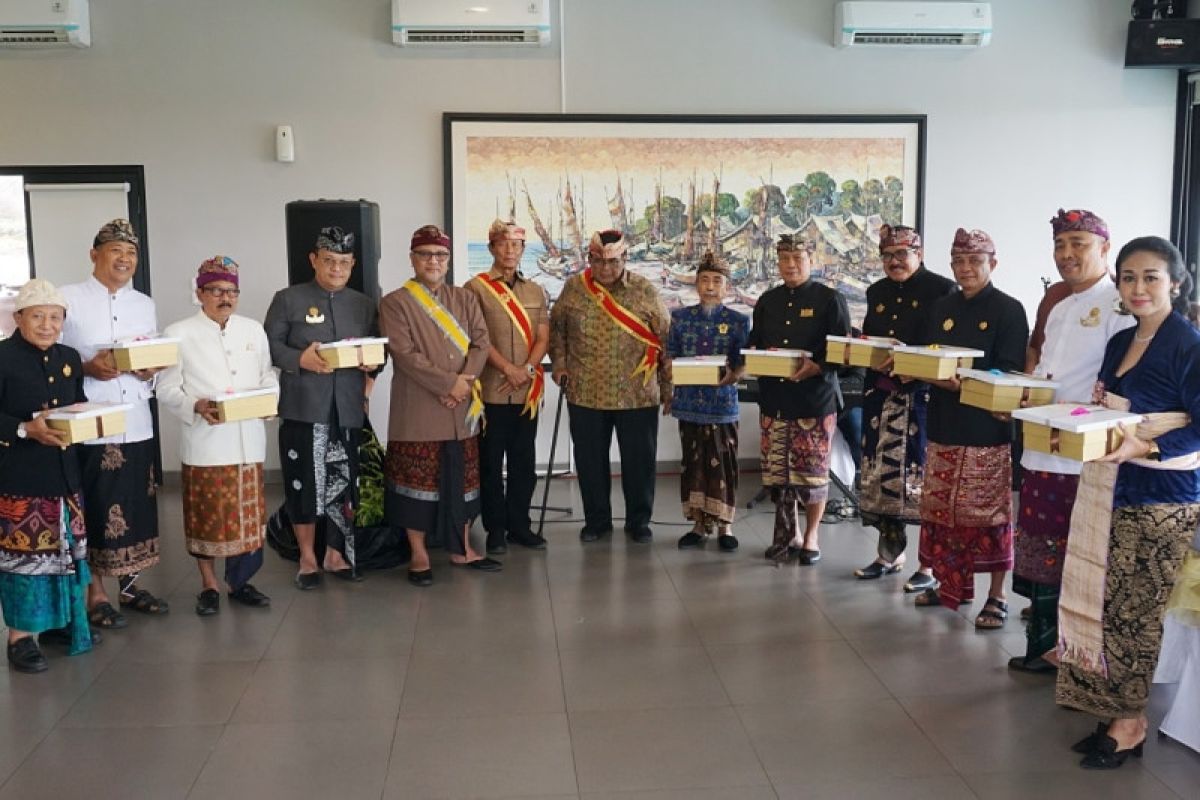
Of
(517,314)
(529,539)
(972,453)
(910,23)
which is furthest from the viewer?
(910,23)

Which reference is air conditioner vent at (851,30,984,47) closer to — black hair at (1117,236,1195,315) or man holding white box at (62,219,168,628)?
black hair at (1117,236,1195,315)

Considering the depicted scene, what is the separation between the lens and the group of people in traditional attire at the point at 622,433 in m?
2.99

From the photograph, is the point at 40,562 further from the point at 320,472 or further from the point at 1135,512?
the point at 1135,512

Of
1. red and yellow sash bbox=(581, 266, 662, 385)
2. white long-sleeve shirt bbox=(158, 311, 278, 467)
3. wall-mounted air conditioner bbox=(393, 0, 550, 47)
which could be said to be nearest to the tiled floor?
white long-sleeve shirt bbox=(158, 311, 278, 467)

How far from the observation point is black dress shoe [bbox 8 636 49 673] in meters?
3.71

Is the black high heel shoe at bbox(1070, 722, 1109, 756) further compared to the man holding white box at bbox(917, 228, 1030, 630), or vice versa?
the man holding white box at bbox(917, 228, 1030, 630)

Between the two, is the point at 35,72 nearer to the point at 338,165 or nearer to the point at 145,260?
the point at 145,260

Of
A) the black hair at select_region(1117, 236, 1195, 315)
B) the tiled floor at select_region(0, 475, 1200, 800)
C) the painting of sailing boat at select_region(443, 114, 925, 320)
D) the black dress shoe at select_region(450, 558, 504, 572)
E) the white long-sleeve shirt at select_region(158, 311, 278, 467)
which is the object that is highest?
the painting of sailing boat at select_region(443, 114, 925, 320)

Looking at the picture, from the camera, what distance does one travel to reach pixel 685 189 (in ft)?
22.6

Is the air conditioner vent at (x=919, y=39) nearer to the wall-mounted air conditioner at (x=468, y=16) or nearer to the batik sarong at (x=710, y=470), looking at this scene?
the wall-mounted air conditioner at (x=468, y=16)

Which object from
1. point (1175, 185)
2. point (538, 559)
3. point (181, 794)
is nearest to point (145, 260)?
point (538, 559)

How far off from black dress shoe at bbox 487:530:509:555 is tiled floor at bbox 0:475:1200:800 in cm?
40

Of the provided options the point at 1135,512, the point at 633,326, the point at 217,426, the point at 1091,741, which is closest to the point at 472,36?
the point at 633,326

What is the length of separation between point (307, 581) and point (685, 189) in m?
3.59
